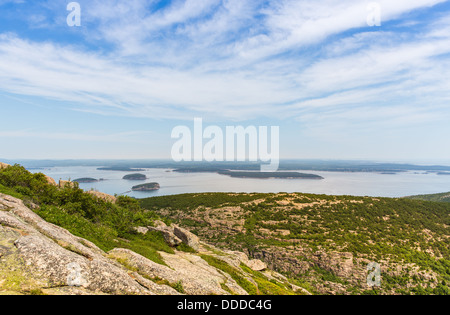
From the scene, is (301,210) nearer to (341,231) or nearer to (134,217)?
(341,231)

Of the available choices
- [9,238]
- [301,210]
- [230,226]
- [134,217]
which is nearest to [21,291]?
[9,238]

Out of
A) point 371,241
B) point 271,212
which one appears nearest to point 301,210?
point 271,212

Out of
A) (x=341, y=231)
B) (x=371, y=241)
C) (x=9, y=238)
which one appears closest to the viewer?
(x=9, y=238)
